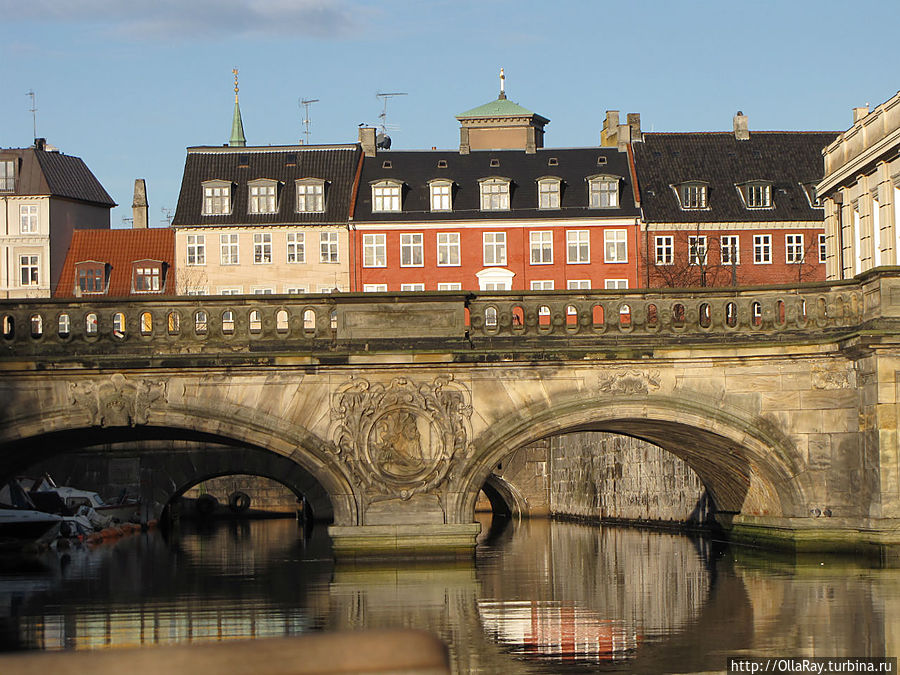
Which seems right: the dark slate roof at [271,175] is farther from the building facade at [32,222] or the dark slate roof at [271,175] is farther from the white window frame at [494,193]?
the building facade at [32,222]

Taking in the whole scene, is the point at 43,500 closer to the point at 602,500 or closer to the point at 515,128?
the point at 602,500

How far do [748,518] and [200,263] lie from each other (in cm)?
4420

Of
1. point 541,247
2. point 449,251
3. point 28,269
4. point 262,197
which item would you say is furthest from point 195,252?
point 541,247

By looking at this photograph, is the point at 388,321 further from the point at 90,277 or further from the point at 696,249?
the point at 90,277

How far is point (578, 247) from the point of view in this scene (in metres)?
64.6

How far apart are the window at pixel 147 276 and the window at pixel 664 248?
23.8m

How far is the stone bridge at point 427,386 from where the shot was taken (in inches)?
878

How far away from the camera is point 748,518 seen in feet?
84.2

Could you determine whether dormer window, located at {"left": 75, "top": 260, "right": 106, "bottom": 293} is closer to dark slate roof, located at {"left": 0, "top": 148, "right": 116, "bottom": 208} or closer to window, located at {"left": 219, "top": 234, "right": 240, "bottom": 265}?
dark slate roof, located at {"left": 0, "top": 148, "right": 116, "bottom": 208}

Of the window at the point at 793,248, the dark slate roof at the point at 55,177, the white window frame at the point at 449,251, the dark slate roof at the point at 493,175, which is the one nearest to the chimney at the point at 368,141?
the dark slate roof at the point at 493,175

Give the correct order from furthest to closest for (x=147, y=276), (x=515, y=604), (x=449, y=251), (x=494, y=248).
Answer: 1. (x=147, y=276)
2. (x=494, y=248)
3. (x=449, y=251)
4. (x=515, y=604)

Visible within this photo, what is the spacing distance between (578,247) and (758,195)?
29.2ft

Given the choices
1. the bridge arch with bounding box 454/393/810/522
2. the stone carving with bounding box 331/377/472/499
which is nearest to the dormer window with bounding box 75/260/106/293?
the stone carving with bounding box 331/377/472/499

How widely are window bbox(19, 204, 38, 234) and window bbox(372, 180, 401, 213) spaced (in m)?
17.9
